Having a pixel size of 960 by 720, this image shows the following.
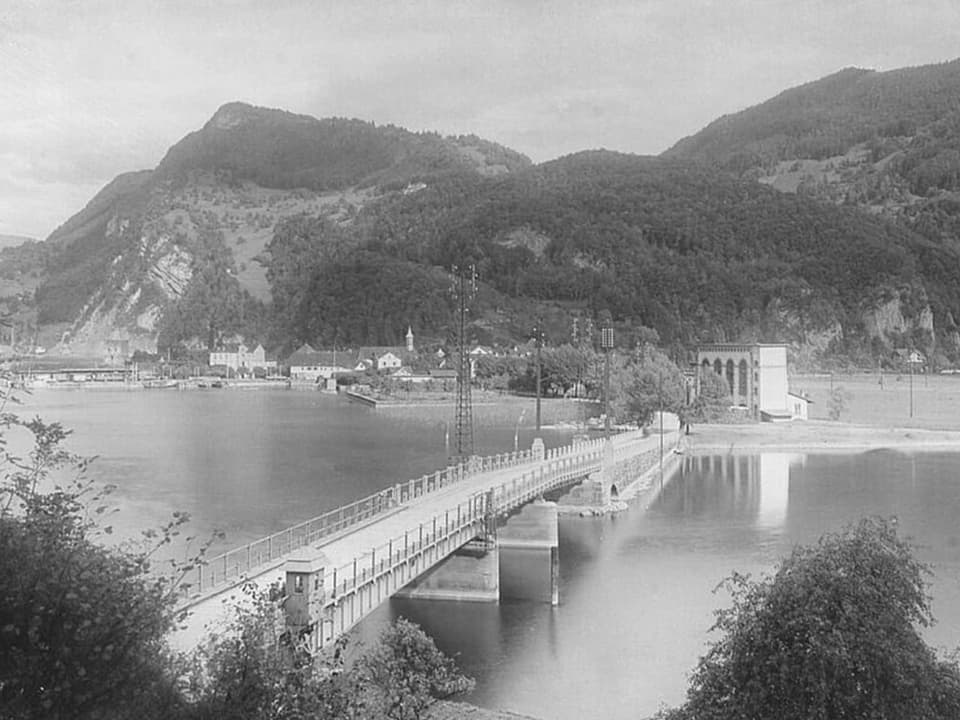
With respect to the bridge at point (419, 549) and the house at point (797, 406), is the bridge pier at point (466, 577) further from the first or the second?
the house at point (797, 406)

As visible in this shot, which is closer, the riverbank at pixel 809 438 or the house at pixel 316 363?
the riverbank at pixel 809 438

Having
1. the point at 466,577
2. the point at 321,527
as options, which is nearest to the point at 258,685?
the point at 466,577

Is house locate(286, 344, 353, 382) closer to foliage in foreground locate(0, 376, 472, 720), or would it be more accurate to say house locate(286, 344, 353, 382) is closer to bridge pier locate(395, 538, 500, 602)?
bridge pier locate(395, 538, 500, 602)

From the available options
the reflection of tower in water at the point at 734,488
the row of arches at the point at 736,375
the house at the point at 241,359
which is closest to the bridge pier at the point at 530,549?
the reflection of tower in water at the point at 734,488

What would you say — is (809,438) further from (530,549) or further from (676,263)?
(676,263)

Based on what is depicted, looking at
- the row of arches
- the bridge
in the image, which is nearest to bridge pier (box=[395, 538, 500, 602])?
the bridge
